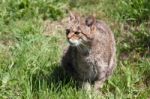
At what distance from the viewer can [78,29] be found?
454 cm

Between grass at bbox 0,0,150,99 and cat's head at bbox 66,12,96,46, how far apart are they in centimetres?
51

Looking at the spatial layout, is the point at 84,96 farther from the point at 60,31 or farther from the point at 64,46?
the point at 60,31

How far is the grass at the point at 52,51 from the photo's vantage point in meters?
4.71

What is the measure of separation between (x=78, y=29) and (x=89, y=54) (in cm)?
40

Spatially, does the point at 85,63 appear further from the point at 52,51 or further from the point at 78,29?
the point at 52,51

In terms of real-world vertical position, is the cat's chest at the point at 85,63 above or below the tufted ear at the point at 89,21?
below

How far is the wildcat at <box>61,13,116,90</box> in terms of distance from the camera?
4578 mm

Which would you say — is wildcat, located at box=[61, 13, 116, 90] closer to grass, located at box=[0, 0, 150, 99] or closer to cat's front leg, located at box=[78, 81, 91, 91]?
cat's front leg, located at box=[78, 81, 91, 91]

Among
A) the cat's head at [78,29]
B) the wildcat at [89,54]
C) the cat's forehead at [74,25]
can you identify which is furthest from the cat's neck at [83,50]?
the cat's forehead at [74,25]

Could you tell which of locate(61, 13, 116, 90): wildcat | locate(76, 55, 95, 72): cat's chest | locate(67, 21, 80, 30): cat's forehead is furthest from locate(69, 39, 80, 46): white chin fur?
locate(76, 55, 95, 72): cat's chest

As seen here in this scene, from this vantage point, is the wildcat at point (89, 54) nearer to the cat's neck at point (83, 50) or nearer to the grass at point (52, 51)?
the cat's neck at point (83, 50)

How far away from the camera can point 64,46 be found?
5785mm

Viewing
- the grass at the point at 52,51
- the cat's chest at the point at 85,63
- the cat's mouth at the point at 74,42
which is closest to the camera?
the cat's mouth at the point at 74,42

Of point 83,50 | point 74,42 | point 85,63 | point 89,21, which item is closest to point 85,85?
point 85,63
